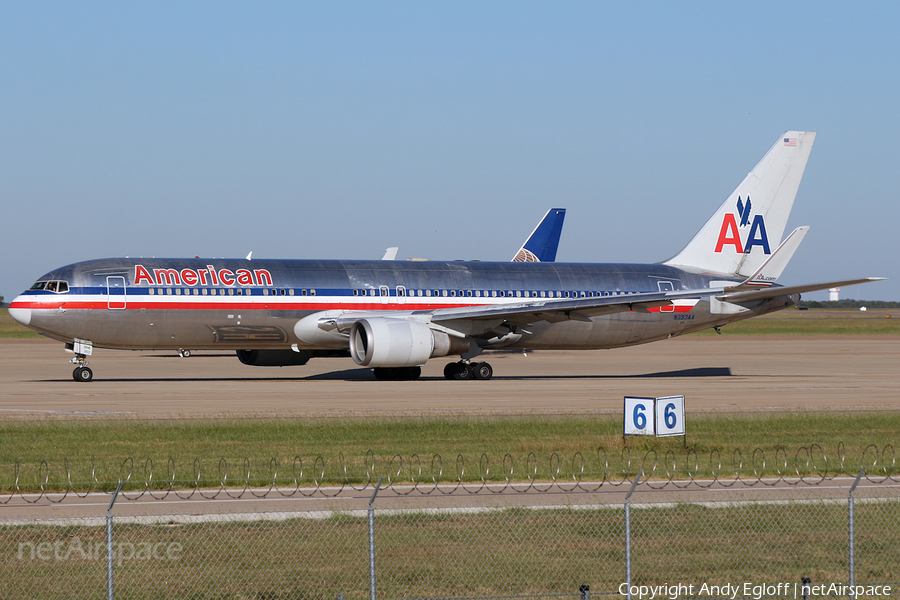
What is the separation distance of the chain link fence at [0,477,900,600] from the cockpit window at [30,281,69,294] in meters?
23.9

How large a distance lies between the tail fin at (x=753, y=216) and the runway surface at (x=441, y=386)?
5.11 meters

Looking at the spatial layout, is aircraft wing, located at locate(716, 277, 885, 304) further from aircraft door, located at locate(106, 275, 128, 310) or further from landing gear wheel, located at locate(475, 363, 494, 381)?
aircraft door, located at locate(106, 275, 128, 310)

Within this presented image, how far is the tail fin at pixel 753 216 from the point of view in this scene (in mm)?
46438

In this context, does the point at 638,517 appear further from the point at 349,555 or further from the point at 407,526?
the point at 349,555

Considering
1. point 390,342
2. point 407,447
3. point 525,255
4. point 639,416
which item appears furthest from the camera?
point 525,255

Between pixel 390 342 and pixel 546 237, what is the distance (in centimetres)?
2414

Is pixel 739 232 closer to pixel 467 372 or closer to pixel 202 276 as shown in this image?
pixel 467 372

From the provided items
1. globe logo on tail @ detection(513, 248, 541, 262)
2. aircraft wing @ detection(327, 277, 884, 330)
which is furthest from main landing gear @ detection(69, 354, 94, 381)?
globe logo on tail @ detection(513, 248, 541, 262)

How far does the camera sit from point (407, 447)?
68.8ft

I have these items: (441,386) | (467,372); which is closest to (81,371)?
(441,386)

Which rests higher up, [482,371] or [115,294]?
[115,294]

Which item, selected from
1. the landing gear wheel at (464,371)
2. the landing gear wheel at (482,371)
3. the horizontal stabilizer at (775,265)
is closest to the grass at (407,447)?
the landing gear wheel at (482,371)

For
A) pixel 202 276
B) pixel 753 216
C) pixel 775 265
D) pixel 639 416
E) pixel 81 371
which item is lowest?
pixel 81 371

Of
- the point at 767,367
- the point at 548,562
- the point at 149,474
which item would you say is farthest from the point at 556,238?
the point at 548,562
